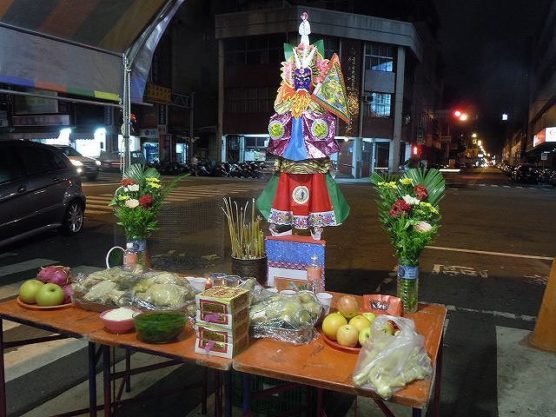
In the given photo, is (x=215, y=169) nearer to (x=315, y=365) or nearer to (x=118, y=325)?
(x=118, y=325)


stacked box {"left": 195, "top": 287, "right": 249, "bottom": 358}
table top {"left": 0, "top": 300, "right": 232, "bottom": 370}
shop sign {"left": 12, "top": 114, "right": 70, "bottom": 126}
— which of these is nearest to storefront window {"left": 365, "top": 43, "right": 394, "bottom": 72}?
shop sign {"left": 12, "top": 114, "right": 70, "bottom": 126}

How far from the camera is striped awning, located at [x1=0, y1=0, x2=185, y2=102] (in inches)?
159

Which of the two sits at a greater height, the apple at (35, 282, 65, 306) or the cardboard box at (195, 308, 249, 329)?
the cardboard box at (195, 308, 249, 329)

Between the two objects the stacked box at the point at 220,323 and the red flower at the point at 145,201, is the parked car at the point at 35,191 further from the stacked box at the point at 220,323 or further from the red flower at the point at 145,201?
the stacked box at the point at 220,323

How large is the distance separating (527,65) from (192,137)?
74.2 meters

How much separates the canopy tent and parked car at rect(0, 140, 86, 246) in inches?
152

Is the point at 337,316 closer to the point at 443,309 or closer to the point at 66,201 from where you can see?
the point at 443,309

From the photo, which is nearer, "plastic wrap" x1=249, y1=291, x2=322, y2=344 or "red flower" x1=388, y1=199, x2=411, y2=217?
"plastic wrap" x1=249, y1=291, x2=322, y2=344

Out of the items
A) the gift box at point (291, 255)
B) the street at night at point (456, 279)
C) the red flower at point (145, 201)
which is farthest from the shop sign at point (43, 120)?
the gift box at point (291, 255)

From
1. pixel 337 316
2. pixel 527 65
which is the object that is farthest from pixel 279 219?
pixel 527 65

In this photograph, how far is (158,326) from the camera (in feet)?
8.16

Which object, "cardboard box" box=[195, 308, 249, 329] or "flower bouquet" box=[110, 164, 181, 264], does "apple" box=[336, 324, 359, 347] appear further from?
"flower bouquet" box=[110, 164, 181, 264]

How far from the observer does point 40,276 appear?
11.0 ft

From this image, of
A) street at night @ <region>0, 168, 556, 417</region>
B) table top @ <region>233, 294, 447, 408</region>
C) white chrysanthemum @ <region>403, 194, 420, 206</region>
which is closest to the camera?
table top @ <region>233, 294, 447, 408</region>
